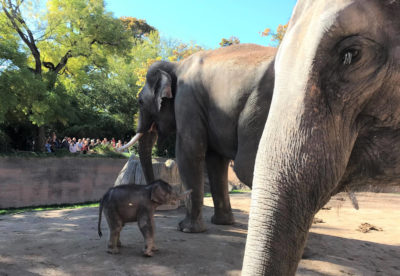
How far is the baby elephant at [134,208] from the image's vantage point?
3.52 metres

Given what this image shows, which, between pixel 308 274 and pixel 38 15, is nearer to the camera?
pixel 308 274

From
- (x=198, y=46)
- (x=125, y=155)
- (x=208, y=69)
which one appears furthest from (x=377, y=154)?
(x=198, y=46)

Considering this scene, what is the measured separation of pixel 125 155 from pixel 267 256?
36.4 ft

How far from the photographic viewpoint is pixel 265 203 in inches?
47.6

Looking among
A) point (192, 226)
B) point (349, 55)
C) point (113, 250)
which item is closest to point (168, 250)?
point (113, 250)

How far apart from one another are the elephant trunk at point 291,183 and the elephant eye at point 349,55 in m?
0.17

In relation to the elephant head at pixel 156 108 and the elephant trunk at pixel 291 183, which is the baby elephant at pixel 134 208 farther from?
the elephant trunk at pixel 291 183

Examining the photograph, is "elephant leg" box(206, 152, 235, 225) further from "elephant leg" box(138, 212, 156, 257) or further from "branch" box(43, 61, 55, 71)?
"branch" box(43, 61, 55, 71)

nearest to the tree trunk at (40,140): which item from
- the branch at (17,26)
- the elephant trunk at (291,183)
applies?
the branch at (17,26)

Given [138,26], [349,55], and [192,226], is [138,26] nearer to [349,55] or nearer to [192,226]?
[192,226]

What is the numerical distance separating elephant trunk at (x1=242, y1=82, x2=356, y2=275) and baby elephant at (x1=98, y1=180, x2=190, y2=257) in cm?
245

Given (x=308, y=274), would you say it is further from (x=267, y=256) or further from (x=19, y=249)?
(x=19, y=249)

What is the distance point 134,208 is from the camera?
11.7ft

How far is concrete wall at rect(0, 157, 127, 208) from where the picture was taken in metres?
8.84
